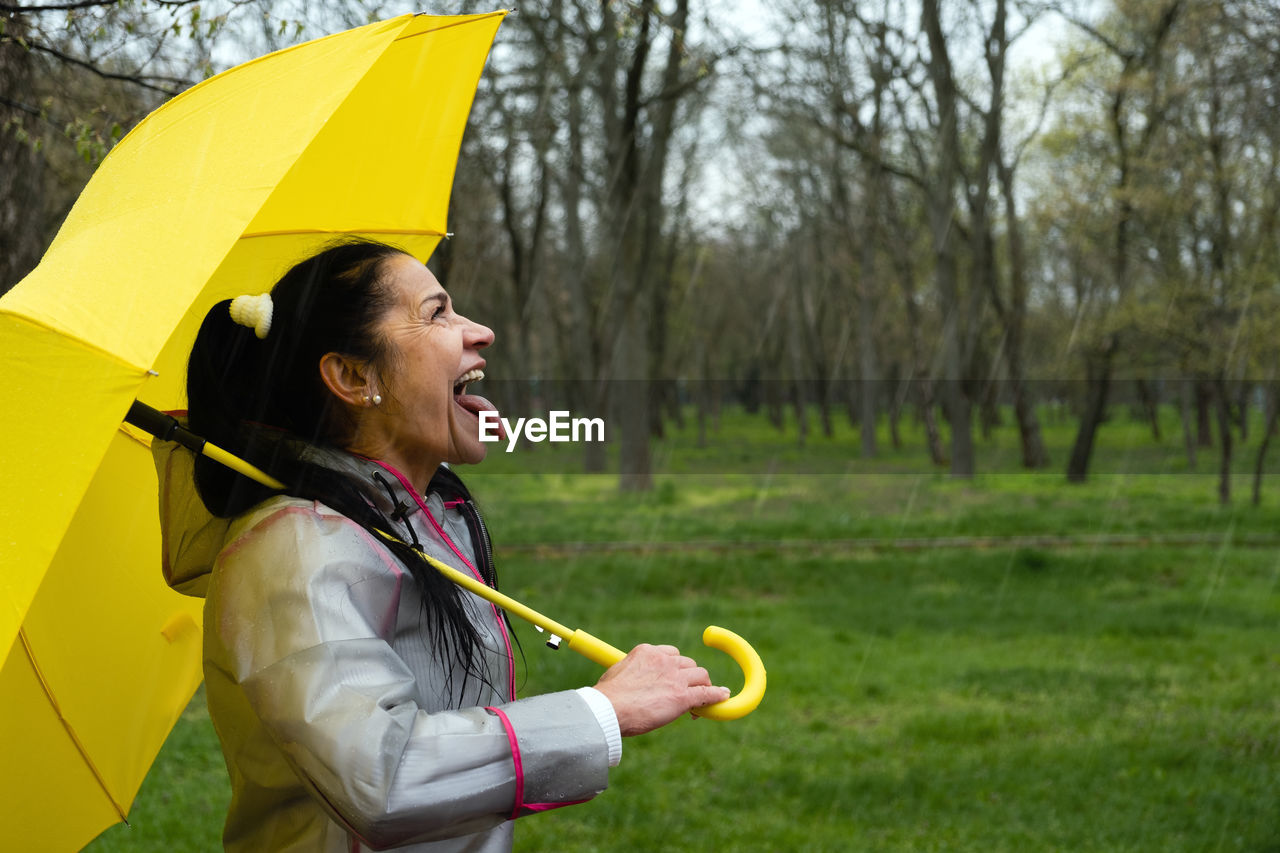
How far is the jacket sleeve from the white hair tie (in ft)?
1.19

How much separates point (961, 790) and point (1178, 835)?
1097mm

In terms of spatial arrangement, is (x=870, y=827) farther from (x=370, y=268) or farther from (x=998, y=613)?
(x=998, y=613)

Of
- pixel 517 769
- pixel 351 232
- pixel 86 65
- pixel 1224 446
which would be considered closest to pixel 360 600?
pixel 517 769

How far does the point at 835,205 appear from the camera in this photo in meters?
37.6

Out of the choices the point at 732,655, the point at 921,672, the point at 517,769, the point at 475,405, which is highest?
the point at 475,405

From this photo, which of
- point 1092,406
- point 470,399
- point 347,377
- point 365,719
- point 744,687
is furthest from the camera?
point 1092,406

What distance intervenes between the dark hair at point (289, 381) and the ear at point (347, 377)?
0.04 ft

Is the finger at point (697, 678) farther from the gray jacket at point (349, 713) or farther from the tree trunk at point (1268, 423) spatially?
the tree trunk at point (1268, 423)

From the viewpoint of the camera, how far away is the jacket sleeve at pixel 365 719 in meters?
1.55

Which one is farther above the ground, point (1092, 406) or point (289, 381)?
point (1092, 406)

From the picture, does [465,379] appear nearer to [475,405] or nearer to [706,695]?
[475,405]

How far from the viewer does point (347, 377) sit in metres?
2.00

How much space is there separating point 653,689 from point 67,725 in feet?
4.80

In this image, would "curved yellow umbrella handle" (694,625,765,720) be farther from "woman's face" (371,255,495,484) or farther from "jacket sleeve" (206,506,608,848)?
"woman's face" (371,255,495,484)
